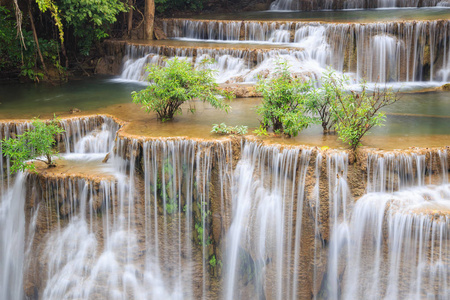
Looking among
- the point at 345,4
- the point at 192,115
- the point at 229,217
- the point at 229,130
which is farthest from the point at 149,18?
the point at 229,217

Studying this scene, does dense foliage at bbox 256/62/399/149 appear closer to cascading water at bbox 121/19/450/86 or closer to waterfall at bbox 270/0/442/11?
cascading water at bbox 121/19/450/86

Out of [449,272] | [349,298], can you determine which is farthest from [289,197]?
[449,272]

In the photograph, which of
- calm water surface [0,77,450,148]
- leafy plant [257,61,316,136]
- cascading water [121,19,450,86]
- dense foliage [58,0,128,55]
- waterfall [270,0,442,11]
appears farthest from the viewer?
waterfall [270,0,442,11]

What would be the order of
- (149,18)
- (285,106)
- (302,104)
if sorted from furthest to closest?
1. (149,18)
2. (302,104)
3. (285,106)

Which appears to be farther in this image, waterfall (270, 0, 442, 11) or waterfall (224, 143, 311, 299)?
waterfall (270, 0, 442, 11)

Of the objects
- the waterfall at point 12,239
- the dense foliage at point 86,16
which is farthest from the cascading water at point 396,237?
the dense foliage at point 86,16

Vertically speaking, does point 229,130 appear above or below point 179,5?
below

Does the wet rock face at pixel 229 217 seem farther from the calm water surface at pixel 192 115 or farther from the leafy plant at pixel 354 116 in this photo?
the calm water surface at pixel 192 115

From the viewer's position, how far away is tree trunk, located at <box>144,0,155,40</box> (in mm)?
16688

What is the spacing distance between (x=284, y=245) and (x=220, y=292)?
1367mm

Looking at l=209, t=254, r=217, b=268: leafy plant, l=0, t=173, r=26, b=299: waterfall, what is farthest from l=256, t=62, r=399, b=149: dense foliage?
l=0, t=173, r=26, b=299: waterfall

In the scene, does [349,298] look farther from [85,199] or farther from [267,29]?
[267,29]

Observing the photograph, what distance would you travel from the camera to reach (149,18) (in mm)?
16797

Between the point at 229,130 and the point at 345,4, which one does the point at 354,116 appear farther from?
the point at 345,4
